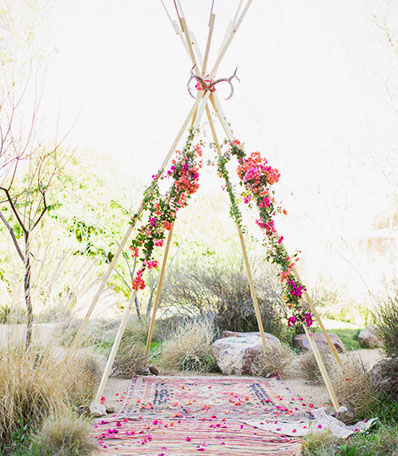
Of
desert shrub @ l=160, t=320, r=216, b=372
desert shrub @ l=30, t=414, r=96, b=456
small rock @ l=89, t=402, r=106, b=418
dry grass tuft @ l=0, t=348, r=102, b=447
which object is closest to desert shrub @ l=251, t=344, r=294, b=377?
desert shrub @ l=160, t=320, r=216, b=372

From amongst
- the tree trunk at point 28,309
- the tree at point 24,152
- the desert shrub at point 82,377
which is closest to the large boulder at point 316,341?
the desert shrub at point 82,377

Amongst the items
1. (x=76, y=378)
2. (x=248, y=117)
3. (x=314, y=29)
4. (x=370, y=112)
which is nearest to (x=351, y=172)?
(x=370, y=112)

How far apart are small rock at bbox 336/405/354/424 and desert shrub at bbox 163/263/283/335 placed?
2.39 m

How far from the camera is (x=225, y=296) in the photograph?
5.32 meters

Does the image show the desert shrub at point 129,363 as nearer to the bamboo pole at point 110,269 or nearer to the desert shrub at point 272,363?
the desert shrub at point 272,363

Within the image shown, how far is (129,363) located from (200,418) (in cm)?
129

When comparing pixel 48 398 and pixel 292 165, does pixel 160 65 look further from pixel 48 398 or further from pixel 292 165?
pixel 48 398

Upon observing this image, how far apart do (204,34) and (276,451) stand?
1256 cm

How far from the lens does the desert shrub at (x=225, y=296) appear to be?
5.18 meters

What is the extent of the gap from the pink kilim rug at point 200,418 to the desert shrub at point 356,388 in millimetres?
294

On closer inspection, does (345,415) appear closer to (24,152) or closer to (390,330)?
(390,330)

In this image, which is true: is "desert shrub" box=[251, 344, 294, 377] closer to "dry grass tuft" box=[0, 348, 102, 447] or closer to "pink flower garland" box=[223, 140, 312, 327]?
"pink flower garland" box=[223, 140, 312, 327]

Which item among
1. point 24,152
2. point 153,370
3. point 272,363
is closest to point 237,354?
point 272,363

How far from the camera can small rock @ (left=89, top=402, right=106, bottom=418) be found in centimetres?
270
